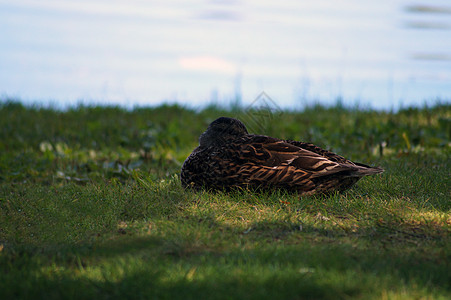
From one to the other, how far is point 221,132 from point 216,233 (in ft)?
6.74

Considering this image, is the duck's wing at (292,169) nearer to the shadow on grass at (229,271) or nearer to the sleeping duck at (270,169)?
the sleeping duck at (270,169)

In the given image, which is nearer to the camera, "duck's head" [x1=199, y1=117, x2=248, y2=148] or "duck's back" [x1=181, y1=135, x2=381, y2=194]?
"duck's back" [x1=181, y1=135, x2=381, y2=194]

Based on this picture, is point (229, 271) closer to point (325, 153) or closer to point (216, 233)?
point (216, 233)

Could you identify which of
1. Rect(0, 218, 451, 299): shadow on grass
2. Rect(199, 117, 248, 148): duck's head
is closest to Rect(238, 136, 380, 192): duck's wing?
Rect(199, 117, 248, 148): duck's head

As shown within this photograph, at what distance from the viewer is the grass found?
10.4ft

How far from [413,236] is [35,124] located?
9375 millimetres

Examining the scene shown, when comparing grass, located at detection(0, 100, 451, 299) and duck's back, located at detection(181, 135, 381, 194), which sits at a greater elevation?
duck's back, located at detection(181, 135, 381, 194)

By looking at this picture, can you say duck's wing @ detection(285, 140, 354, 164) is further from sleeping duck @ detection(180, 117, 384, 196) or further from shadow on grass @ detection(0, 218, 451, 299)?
shadow on grass @ detection(0, 218, 451, 299)

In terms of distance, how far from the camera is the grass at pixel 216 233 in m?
3.17

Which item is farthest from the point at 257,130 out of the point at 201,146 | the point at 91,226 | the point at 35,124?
the point at 35,124

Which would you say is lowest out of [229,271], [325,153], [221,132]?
[229,271]

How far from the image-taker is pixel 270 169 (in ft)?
17.2

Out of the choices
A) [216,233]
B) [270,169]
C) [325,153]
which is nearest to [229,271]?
[216,233]

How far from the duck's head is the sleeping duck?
0.39m
